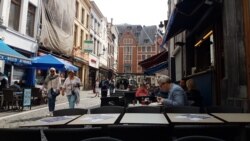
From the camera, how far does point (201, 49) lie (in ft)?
36.7

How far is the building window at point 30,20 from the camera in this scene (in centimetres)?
1853

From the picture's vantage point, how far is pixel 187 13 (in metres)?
8.12

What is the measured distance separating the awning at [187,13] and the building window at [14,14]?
10476 mm

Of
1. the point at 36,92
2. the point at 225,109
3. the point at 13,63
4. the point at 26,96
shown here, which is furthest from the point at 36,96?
the point at 225,109

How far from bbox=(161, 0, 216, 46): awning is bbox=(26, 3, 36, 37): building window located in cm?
1162

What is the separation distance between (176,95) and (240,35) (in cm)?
180

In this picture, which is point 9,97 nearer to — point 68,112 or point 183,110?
point 68,112

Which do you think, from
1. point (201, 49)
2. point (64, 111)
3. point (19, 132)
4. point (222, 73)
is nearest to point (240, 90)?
point (222, 73)

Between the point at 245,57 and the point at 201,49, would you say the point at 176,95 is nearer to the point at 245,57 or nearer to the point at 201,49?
the point at 245,57

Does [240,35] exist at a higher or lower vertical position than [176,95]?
higher

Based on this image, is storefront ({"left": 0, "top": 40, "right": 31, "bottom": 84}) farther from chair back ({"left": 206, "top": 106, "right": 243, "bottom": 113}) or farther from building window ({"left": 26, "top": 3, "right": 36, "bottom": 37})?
chair back ({"left": 206, "top": 106, "right": 243, "bottom": 113})

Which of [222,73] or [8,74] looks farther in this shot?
[8,74]

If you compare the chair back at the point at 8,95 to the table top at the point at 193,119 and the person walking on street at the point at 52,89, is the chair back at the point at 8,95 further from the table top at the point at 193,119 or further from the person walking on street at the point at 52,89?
the table top at the point at 193,119

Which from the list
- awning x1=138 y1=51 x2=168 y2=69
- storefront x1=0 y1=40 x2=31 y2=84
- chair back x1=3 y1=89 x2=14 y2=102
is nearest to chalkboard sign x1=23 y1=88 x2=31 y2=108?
chair back x1=3 y1=89 x2=14 y2=102
